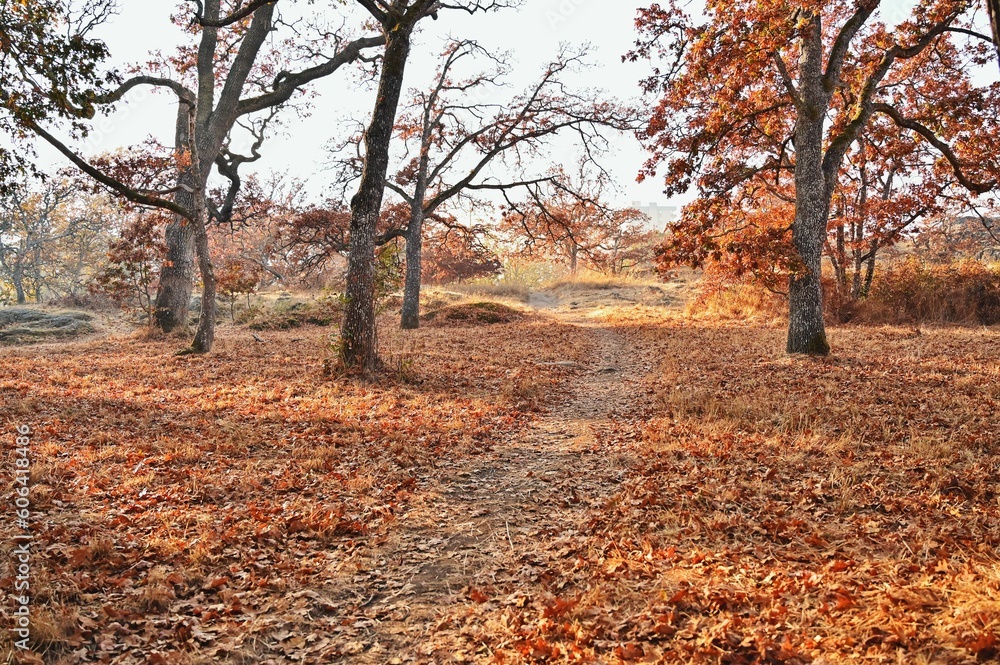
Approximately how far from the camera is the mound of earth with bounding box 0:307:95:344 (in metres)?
17.3

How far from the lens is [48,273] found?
4472 cm

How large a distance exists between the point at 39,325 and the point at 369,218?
1641 cm

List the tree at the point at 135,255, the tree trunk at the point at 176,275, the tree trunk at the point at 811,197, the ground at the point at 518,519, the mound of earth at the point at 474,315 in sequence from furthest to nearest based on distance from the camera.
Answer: the mound of earth at the point at 474,315 → the tree at the point at 135,255 → the tree trunk at the point at 176,275 → the tree trunk at the point at 811,197 → the ground at the point at 518,519

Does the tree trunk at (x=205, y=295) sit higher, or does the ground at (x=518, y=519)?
the tree trunk at (x=205, y=295)

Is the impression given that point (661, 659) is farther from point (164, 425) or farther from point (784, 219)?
point (784, 219)

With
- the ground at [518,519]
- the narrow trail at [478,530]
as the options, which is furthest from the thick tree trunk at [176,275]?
the narrow trail at [478,530]

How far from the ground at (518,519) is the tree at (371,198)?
3.07ft

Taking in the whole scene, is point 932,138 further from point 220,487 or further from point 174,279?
point 174,279

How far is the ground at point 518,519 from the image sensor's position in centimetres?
336

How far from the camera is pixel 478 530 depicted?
4.95 metres

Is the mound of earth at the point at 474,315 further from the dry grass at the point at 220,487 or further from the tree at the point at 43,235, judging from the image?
the tree at the point at 43,235

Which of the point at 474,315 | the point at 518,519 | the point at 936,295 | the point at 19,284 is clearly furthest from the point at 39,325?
the point at 936,295

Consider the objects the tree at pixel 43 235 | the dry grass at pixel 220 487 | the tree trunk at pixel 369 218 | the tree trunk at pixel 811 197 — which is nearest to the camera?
the dry grass at pixel 220 487

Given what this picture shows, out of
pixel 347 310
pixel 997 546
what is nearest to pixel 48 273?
pixel 347 310
